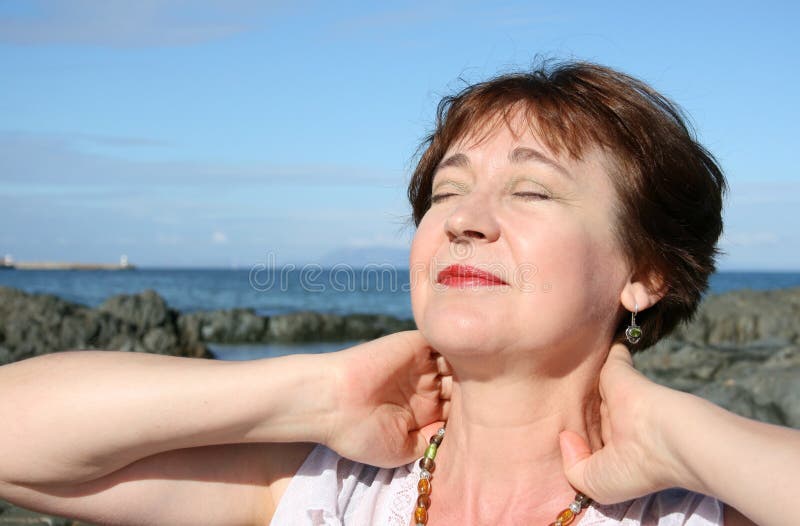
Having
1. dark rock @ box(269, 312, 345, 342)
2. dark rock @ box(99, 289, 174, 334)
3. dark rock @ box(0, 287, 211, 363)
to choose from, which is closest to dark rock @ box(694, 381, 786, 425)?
dark rock @ box(0, 287, 211, 363)

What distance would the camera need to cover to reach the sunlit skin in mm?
2453

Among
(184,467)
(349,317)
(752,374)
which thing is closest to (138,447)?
Result: (184,467)

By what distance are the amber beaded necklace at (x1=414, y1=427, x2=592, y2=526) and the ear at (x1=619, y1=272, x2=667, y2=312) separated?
26.3 inches

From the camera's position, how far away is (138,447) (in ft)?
7.97

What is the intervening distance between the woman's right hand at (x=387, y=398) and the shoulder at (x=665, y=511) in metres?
0.67

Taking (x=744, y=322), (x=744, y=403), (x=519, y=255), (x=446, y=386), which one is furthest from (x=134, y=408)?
(x=744, y=322)

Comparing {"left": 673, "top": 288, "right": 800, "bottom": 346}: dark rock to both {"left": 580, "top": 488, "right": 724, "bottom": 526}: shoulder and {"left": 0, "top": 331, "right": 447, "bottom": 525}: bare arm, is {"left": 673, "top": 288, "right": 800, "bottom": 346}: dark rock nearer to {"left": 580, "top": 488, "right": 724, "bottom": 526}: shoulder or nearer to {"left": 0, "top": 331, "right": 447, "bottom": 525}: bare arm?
{"left": 580, "top": 488, "right": 724, "bottom": 526}: shoulder

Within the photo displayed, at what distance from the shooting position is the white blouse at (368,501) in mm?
2504

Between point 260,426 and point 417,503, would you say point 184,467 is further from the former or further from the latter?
point 417,503

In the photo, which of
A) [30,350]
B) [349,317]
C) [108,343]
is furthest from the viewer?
[349,317]

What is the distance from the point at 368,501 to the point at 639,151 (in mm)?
1503

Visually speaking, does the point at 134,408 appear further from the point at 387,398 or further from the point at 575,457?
the point at 575,457

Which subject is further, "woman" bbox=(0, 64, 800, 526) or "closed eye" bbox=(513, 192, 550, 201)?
"closed eye" bbox=(513, 192, 550, 201)

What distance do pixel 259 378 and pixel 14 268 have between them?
104m
